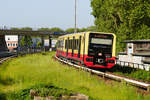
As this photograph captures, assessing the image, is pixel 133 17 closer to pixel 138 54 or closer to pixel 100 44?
pixel 138 54

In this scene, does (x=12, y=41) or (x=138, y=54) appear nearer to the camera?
(x=138, y=54)

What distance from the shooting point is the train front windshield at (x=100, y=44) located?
19373 mm

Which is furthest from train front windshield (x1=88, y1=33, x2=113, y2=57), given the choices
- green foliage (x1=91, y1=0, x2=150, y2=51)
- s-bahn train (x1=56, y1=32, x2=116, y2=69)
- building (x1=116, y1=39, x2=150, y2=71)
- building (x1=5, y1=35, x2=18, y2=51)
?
building (x1=5, y1=35, x2=18, y2=51)

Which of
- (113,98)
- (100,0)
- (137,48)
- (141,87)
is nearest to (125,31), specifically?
(137,48)

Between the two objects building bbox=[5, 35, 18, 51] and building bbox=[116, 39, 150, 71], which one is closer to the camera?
building bbox=[116, 39, 150, 71]

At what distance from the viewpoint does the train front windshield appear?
19373mm

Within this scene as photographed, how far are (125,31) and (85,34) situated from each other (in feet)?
54.1

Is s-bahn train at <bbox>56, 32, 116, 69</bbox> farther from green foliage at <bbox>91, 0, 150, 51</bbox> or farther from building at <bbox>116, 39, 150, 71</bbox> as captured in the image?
green foliage at <bbox>91, 0, 150, 51</bbox>

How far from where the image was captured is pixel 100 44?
19.5 meters

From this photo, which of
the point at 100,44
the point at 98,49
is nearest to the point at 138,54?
the point at 100,44

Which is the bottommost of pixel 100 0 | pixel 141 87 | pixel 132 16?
pixel 141 87

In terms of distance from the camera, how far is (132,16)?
33.6 meters

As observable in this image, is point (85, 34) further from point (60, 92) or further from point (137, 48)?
point (60, 92)

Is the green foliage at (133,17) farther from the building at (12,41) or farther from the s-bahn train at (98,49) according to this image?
the building at (12,41)
